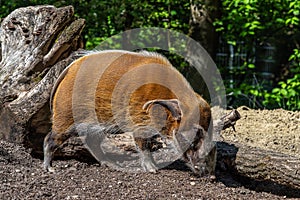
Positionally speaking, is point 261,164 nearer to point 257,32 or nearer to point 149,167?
point 149,167

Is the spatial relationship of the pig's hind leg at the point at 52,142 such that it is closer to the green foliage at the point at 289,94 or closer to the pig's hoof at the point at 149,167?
the pig's hoof at the point at 149,167

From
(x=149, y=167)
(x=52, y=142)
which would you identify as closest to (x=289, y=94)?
(x=149, y=167)

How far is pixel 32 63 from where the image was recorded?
4969 millimetres

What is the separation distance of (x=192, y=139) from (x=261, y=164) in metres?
0.65

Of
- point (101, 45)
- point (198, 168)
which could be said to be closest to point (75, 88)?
point (198, 168)

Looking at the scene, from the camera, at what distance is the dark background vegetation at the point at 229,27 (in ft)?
28.2

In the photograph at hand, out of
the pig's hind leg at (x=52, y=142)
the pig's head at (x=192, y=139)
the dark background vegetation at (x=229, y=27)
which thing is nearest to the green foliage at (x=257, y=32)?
the dark background vegetation at (x=229, y=27)

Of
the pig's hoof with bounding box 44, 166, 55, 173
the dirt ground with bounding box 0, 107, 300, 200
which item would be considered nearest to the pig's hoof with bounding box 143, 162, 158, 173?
the dirt ground with bounding box 0, 107, 300, 200

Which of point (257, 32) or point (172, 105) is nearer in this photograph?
point (172, 105)

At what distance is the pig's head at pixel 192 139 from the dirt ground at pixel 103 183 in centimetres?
15

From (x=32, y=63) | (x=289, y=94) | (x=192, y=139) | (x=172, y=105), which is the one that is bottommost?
(x=289, y=94)

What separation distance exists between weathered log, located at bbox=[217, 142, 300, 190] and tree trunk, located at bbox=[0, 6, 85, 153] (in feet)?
4.96

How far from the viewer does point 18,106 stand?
15.5ft

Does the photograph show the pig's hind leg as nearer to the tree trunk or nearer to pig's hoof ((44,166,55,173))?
pig's hoof ((44,166,55,173))
